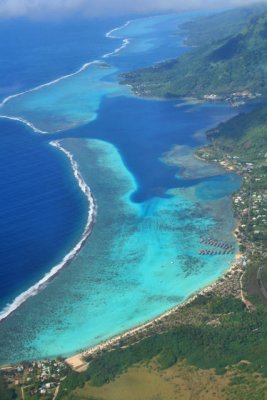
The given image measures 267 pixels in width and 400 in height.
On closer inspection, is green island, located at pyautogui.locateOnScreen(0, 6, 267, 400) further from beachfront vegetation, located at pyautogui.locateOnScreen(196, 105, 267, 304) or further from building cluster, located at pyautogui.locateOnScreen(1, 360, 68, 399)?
beachfront vegetation, located at pyautogui.locateOnScreen(196, 105, 267, 304)

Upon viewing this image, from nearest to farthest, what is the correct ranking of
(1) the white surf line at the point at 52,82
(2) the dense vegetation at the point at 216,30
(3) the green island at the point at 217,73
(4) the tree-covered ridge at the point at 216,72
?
(3) the green island at the point at 217,73, (4) the tree-covered ridge at the point at 216,72, (1) the white surf line at the point at 52,82, (2) the dense vegetation at the point at 216,30

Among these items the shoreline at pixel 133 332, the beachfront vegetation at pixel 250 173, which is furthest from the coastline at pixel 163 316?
the beachfront vegetation at pixel 250 173

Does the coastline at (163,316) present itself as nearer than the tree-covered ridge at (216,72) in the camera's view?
Yes

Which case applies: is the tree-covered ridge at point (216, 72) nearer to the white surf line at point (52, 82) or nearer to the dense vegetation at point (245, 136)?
the white surf line at point (52, 82)

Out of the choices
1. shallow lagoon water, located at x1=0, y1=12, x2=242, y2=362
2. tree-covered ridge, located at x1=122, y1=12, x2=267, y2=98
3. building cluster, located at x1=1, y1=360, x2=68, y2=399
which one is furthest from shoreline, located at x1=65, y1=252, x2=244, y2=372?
tree-covered ridge, located at x1=122, y1=12, x2=267, y2=98

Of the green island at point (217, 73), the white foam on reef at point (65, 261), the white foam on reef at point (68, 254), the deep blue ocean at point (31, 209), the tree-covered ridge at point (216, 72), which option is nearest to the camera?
the white foam on reef at point (65, 261)

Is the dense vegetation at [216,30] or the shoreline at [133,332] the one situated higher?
the shoreline at [133,332]
